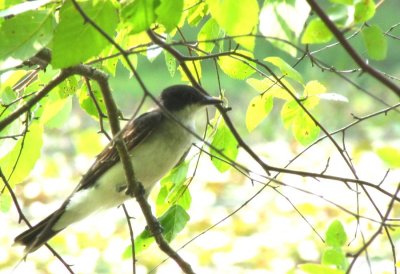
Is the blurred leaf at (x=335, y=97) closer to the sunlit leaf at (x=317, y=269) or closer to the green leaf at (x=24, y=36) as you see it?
the sunlit leaf at (x=317, y=269)

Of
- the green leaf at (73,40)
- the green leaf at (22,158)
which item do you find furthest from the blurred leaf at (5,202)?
the green leaf at (73,40)

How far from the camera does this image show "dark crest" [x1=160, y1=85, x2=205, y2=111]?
107 inches

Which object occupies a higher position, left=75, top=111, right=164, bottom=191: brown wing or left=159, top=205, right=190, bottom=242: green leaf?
left=75, top=111, right=164, bottom=191: brown wing

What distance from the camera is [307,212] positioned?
12.5 ft

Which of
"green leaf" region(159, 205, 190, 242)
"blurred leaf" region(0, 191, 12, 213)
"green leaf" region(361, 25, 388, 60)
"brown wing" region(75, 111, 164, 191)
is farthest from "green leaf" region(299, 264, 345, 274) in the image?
"brown wing" region(75, 111, 164, 191)

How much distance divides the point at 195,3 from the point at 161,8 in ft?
1.48

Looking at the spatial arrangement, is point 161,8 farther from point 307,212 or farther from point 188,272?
point 307,212

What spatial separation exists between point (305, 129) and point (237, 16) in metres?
0.59

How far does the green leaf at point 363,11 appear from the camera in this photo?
1061mm

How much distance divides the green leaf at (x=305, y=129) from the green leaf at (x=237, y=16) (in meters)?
0.56

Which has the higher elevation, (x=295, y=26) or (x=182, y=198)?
(x=182, y=198)

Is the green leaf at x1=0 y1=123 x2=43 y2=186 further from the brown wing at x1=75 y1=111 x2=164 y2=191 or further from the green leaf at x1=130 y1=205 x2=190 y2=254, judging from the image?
the brown wing at x1=75 y1=111 x2=164 y2=191

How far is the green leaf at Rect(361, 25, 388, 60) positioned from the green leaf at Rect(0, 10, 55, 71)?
0.45m

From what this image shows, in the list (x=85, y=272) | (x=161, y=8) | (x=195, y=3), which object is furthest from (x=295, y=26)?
(x=85, y=272)
